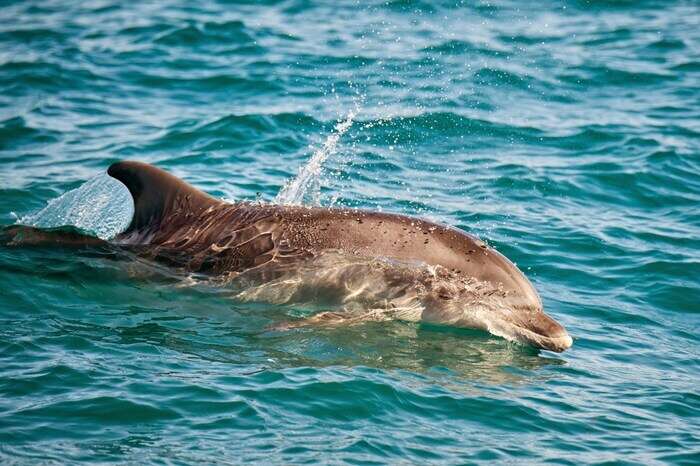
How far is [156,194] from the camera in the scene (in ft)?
36.1

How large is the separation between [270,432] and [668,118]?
1296 centimetres

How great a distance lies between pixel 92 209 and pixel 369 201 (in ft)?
12.7

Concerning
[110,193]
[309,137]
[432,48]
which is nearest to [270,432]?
[110,193]

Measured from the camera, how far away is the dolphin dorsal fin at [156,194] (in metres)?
11.0

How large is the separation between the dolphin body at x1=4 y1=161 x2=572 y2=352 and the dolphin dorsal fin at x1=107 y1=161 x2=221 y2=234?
0.22 meters

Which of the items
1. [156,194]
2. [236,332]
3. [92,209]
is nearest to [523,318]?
[236,332]

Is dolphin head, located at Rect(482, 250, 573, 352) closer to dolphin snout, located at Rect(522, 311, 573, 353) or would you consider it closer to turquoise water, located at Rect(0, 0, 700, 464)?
dolphin snout, located at Rect(522, 311, 573, 353)

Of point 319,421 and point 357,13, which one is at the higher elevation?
point 357,13

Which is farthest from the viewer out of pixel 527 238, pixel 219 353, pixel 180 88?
pixel 180 88

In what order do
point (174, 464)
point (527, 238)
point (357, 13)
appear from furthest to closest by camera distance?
point (357, 13) → point (527, 238) → point (174, 464)

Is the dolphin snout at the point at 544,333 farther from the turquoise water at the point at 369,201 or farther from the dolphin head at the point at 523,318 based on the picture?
the turquoise water at the point at 369,201

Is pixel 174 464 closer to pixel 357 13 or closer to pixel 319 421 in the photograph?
pixel 319 421

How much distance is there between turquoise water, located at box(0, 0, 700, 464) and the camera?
830 cm

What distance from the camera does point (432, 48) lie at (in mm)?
22094
